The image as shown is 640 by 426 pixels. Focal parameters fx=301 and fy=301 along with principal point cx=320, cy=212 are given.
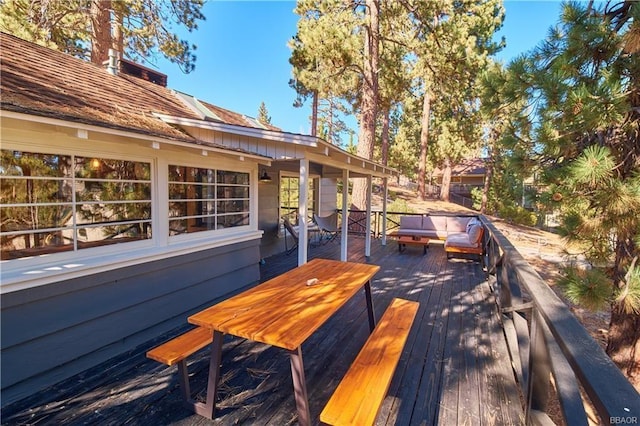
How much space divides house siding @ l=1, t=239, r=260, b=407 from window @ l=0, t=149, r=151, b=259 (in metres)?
0.37

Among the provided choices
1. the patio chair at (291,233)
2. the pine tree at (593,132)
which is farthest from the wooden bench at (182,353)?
the patio chair at (291,233)

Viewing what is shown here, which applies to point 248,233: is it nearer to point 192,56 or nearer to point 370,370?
point 370,370

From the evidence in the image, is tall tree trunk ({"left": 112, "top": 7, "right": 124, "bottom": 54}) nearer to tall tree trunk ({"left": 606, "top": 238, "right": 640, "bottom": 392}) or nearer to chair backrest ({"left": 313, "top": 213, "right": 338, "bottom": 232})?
chair backrest ({"left": 313, "top": 213, "right": 338, "bottom": 232})

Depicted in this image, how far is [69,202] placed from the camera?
8.53ft

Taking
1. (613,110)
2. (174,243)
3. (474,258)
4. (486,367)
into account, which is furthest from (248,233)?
(474,258)

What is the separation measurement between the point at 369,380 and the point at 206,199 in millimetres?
2976

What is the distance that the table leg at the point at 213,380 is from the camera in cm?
196

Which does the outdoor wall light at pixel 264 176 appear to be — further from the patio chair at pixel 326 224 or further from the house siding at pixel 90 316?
the house siding at pixel 90 316

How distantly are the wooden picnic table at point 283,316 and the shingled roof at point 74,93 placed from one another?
1.79 metres

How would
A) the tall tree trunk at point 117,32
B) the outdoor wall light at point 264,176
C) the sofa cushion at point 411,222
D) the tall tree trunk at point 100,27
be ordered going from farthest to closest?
1. the sofa cushion at point 411,222
2. the tall tree trunk at point 117,32
3. the tall tree trunk at point 100,27
4. the outdoor wall light at point 264,176

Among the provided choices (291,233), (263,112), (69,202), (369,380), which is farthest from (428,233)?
(263,112)

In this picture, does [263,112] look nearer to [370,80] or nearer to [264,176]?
[370,80]

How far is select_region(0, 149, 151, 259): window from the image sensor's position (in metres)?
2.34

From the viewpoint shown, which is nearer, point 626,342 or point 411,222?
point 626,342
